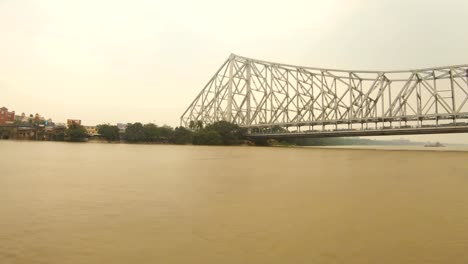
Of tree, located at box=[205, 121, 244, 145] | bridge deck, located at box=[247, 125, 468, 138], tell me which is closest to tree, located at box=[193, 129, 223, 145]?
tree, located at box=[205, 121, 244, 145]

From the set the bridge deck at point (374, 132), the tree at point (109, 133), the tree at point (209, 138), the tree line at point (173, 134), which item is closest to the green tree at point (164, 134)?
the tree line at point (173, 134)

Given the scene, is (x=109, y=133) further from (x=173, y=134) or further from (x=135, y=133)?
(x=173, y=134)

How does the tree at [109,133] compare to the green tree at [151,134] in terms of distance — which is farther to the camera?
the tree at [109,133]

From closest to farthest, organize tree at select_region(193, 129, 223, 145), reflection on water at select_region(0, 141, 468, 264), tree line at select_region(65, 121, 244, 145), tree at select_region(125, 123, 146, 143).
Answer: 1. reflection on water at select_region(0, 141, 468, 264)
2. tree at select_region(193, 129, 223, 145)
3. tree line at select_region(65, 121, 244, 145)
4. tree at select_region(125, 123, 146, 143)

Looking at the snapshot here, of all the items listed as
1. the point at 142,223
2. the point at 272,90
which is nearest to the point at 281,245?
the point at 142,223

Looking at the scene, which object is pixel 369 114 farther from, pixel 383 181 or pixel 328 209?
pixel 328 209

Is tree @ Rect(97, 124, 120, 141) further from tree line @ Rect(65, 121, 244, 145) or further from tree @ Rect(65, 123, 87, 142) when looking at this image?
tree @ Rect(65, 123, 87, 142)

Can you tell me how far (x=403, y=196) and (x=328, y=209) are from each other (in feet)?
8.64

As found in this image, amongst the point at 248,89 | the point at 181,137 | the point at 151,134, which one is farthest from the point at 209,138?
the point at 151,134

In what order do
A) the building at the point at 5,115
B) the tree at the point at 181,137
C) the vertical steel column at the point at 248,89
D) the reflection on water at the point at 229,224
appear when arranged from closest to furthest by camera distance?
the reflection on water at the point at 229,224
the tree at the point at 181,137
the vertical steel column at the point at 248,89
the building at the point at 5,115

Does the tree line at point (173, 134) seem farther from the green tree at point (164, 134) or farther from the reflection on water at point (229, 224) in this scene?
the reflection on water at point (229, 224)

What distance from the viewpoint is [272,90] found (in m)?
69.6

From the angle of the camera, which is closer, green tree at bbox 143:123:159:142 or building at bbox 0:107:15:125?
green tree at bbox 143:123:159:142

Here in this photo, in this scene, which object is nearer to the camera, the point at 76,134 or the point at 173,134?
the point at 173,134
